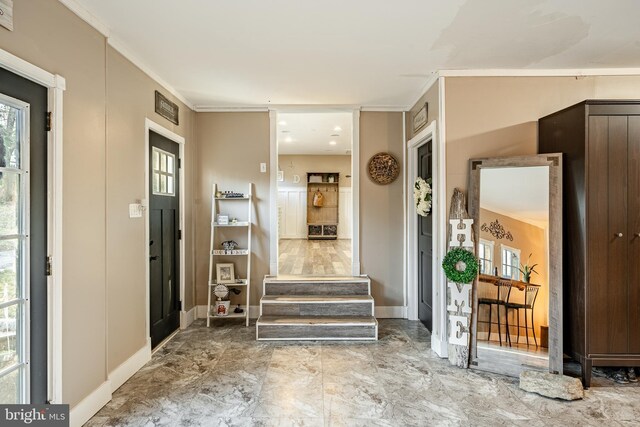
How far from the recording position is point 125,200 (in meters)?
2.82

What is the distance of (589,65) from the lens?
10.1 ft

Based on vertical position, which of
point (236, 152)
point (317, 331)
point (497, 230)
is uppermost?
point (236, 152)

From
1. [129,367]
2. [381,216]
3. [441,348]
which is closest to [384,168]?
[381,216]

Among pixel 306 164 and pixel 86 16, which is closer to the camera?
pixel 86 16

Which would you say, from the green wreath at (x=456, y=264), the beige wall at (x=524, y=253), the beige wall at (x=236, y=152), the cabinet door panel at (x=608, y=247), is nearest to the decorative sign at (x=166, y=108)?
the beige wall at (x=236, y=152)

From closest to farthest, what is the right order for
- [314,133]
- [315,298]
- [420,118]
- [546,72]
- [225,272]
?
[546,72] → [420,118] → [315,298] → [225,272] → [314,133]

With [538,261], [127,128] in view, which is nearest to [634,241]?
[538,261]

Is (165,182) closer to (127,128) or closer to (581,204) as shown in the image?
(127,128)

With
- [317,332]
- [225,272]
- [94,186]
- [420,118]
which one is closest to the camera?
[94,186]

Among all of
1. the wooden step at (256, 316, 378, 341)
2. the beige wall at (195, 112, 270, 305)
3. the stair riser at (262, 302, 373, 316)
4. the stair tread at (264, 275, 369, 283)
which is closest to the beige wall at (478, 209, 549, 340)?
the wooden step at (256, 316, 378, 341)

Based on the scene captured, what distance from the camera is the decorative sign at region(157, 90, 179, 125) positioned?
3.42 meters

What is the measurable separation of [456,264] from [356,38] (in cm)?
206

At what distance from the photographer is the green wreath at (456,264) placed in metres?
2.99
